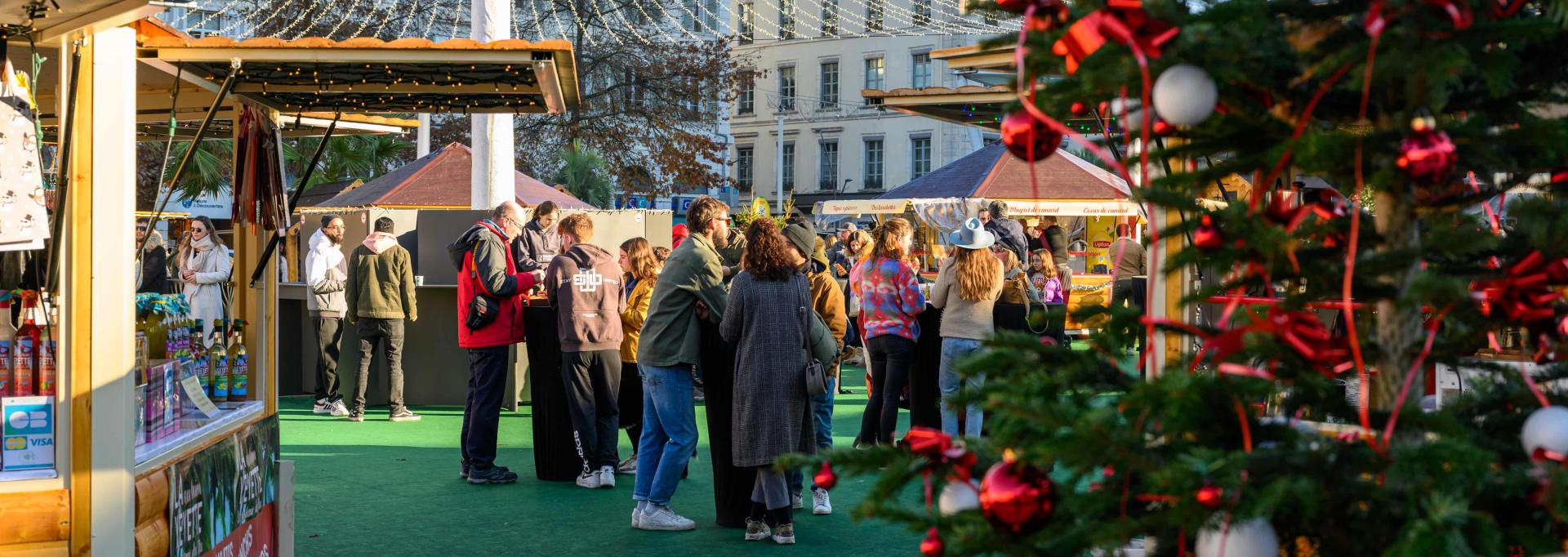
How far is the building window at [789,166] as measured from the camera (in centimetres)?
5691

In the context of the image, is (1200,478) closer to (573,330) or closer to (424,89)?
(424,89)

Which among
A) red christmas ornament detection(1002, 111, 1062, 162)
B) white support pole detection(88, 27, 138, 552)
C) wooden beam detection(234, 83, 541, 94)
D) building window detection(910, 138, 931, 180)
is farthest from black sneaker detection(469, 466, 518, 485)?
building window detection(910, 138, 931, 180)

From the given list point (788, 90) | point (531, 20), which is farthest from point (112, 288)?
point (788, 90)

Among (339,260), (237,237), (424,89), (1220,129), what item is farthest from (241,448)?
(339,260)

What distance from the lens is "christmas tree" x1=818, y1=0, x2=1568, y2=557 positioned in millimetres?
1891

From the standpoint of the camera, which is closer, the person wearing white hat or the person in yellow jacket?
the person wearing white hat

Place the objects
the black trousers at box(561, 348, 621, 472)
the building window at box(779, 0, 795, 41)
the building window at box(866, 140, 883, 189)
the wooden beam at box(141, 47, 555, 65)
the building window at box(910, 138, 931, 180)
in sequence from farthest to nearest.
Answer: the building window at box(866, 140, 883, 189) → the building window at box(910, 138, 931, 180) → the building window at box(779, 0, 795, 41) → the black trousers at box(561, 348, 621, 472) → the wooden beam at box(141, 47, 555, 65)

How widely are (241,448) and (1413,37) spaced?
4.54 meters

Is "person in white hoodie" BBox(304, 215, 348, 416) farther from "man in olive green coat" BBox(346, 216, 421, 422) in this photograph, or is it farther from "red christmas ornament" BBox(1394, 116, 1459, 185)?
"red christmas ornament" BBox(1394, 116, 1459, 185)

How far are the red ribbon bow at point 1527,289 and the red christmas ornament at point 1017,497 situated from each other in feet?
2.29

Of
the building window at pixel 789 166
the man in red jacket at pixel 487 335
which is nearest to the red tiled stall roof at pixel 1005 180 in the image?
the man in red jacket at pixel 487 335

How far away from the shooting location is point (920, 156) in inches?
2098

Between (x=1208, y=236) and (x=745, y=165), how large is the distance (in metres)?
56.9

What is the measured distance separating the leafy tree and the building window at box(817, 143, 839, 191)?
1933 centimetres
